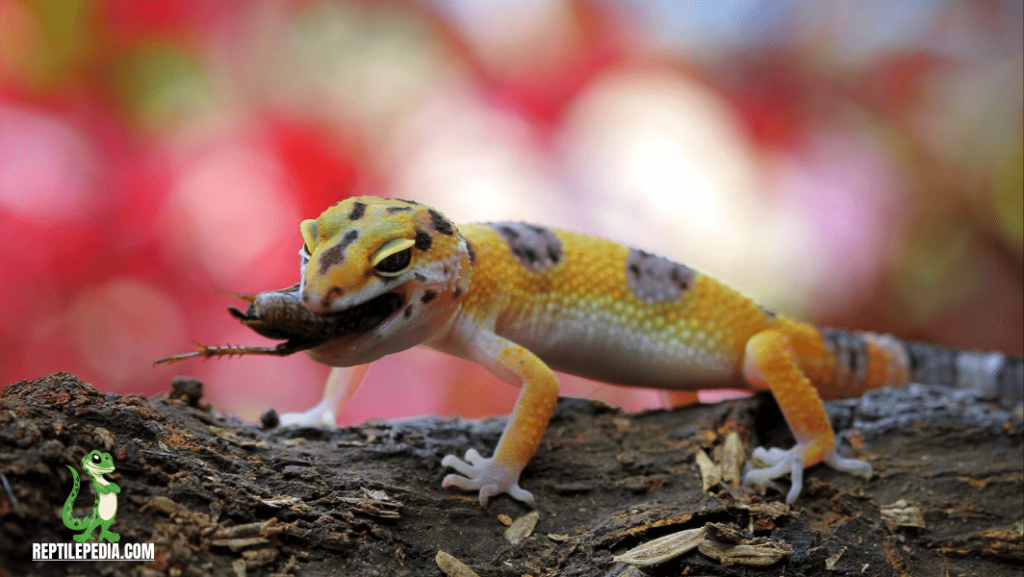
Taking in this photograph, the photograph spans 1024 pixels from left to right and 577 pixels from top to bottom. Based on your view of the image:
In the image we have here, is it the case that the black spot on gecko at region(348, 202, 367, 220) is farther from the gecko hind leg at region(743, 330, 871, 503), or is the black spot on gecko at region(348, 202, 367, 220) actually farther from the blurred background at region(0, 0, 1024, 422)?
the gecko hind leg at region(743, 330, 871, 503)

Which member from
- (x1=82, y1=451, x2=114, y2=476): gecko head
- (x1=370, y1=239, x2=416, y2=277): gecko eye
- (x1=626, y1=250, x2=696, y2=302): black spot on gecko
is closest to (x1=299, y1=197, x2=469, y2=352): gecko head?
(x1=370, y1=239, x2=416, y2=277): gecko eye

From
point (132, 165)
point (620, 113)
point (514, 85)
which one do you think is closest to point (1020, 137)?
point (620, 113)

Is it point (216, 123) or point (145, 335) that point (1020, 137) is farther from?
point (145, 335)

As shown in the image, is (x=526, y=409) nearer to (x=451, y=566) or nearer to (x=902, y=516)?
(x=451, y=566)

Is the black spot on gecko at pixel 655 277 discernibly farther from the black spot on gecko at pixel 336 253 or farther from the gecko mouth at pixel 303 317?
the black spot on gecko at pixel 336 253

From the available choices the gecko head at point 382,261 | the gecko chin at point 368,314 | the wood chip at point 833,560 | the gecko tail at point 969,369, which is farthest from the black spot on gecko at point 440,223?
the gecko tail at point 969,369
